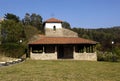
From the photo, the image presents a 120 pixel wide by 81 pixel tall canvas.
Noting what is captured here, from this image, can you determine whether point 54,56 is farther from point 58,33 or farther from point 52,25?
point 52,25

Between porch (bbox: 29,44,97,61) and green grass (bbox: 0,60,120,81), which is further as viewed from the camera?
porch (bbox: 29,44,97,61)

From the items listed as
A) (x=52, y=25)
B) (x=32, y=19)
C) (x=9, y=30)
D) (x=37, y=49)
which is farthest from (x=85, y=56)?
(x=32, y=19)

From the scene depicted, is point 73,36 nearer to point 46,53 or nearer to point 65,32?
point 65,32

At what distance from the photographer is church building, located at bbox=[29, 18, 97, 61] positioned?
4109 centimetres

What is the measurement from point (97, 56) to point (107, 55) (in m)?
2.54

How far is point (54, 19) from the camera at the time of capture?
159 feet

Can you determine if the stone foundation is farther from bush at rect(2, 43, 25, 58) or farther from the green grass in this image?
the green grass

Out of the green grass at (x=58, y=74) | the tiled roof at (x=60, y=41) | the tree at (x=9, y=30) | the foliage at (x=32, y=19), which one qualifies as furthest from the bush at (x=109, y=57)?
the foliage at (x=32, y=19)

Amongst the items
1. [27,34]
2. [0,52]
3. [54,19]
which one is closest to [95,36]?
[27,34]

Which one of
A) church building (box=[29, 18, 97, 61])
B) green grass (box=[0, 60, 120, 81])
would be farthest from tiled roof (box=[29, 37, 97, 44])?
green grass (box=[0, 60, 120, 81])

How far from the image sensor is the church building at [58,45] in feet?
135

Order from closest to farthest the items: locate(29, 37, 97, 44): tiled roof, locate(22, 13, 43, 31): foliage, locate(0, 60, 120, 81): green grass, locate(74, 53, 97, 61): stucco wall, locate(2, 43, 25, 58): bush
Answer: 1. locate(0, 60, 120, 81): green grass
2. locate(29, 37, 97, 44): tiled roof
3. locate(74, 53, 97, 61): stucco wall
4. locate(2, 43, 25, 58): bush
5. locate(22, 13, 43, 31): foliage

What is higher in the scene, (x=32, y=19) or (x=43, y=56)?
(x=32, y=19)

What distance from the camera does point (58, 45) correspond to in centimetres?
4412
